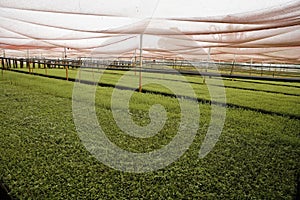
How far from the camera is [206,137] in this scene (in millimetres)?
2301

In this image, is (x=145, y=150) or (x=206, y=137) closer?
(x=145, y=150)

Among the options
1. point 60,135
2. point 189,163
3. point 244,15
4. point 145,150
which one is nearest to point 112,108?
point 60,135

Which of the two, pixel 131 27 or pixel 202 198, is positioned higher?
pixel 131 27

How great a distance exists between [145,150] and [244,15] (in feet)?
4.66

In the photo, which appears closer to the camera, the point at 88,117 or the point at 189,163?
the point at 189,163

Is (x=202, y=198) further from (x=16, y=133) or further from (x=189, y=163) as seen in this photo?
(x=16, y=133)

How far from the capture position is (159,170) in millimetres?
1611

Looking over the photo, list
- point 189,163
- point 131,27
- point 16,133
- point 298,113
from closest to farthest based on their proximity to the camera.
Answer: point 189,163, point 16,133, point 131,27, point 298,113

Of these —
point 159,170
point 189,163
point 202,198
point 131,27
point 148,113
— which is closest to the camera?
point 202,198

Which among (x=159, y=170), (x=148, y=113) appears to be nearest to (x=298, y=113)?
(x=148, y=113)

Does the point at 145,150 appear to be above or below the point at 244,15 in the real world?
below

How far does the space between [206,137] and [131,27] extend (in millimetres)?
1585

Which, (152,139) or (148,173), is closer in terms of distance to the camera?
(148,173)

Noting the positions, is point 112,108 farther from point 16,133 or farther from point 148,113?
point 16,133
